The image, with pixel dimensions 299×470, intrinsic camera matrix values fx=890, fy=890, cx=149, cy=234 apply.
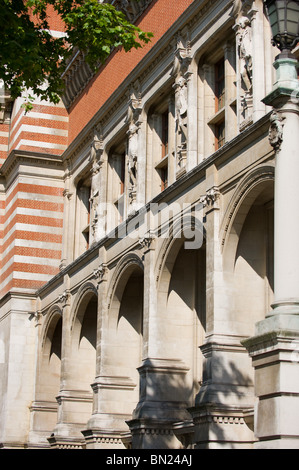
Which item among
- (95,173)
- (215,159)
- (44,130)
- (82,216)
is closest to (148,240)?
(215,159)

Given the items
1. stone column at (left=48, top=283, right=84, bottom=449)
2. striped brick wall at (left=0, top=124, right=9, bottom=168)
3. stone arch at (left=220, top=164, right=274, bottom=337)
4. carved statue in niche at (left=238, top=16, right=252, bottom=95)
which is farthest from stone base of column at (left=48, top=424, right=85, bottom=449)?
striped brick wall at (left=0, top=124, right=9, bottom=168)

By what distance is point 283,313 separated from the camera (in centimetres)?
1185

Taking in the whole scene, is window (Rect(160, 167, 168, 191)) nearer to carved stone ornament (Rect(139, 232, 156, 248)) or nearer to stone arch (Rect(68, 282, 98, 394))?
carved stone ornament (Rect(139, 232, 156, 248))

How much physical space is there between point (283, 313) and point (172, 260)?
12240mm

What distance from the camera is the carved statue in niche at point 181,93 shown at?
24062 mm

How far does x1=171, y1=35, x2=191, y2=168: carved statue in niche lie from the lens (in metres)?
24.1

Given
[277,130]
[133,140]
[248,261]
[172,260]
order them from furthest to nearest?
[133,140] < [172,260] < [248,261] < [277,130]

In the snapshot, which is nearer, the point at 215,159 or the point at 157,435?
the point at 215,159

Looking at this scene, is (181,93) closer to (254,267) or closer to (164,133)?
A: (164,133)

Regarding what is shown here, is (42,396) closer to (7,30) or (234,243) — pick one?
(234,243)

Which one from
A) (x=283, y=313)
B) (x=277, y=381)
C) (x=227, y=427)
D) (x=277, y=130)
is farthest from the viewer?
(x=227, y=427)

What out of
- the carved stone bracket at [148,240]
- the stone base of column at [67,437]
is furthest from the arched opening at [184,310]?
the stone base of column at [67,437]

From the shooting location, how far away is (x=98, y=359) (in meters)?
28.0

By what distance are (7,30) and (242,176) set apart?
6414 millimetres
